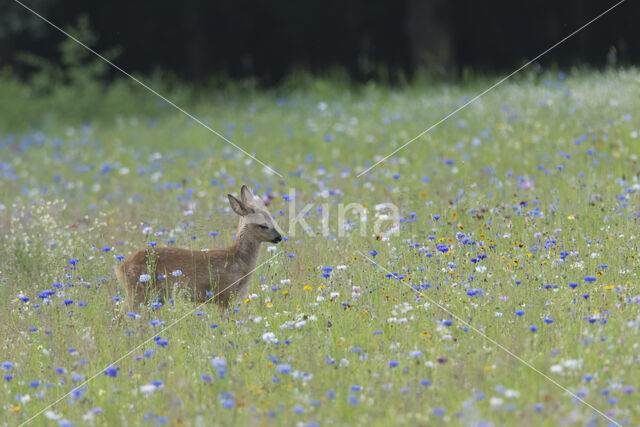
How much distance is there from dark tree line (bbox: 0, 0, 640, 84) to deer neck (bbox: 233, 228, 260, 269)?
14.8 meters

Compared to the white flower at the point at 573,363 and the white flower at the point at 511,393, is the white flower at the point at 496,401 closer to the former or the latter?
the white flower at the point at 511,393

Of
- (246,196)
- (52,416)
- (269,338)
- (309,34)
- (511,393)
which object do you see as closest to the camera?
(511,393)

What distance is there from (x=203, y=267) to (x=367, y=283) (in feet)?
3.85

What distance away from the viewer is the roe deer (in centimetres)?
577

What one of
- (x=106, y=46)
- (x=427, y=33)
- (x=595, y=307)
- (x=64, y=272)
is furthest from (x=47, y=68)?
(x=595, y=307)

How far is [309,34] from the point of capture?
23.3 m

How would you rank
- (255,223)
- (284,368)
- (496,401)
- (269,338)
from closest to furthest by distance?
1. (496,401)
2. (284,368)
3. (269,338)
4. (255,223)

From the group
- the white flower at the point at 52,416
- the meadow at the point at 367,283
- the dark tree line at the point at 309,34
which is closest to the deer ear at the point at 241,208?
the meadow at the point at 367,283

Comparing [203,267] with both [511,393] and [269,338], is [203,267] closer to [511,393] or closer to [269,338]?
[269,338]

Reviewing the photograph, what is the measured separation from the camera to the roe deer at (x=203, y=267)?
18.9 ft

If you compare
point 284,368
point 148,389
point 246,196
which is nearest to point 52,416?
point 148,389

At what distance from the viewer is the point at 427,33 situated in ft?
58.7

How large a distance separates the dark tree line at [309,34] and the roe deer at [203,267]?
14.8 m

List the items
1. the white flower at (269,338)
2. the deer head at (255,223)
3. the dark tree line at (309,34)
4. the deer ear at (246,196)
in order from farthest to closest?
1. the dark tree line at (309,34)
2. the deer ear at (246,196)
3. the deer head at (255,223)
4. the white flower at (269,338)
